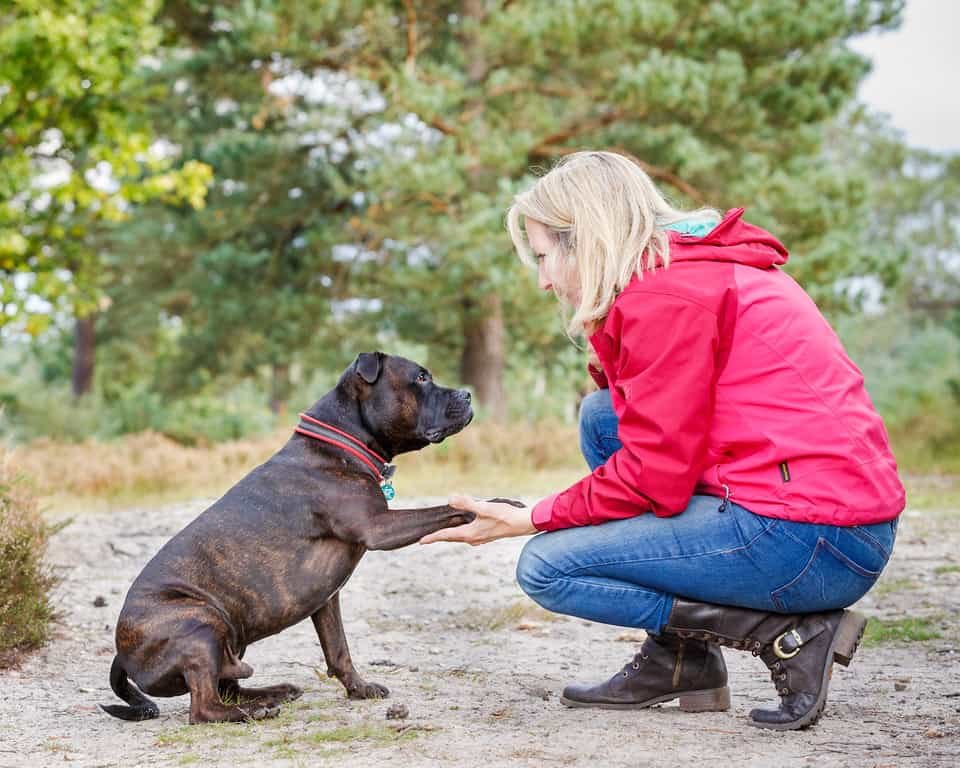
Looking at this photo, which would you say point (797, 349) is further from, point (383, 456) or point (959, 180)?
point (959, 180)

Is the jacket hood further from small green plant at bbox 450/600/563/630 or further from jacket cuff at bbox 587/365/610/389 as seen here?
small green plant at bbox 450/600/563/630

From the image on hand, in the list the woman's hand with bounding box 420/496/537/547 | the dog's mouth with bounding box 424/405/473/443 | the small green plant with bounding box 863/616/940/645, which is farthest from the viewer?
the small green plant with bounding box 863/616/940/645

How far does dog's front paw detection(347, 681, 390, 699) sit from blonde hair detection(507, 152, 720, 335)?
163 centimetres

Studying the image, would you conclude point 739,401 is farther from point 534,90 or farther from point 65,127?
point 534,90

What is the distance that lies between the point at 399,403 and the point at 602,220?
1.30 m

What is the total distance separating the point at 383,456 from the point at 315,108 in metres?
13.8

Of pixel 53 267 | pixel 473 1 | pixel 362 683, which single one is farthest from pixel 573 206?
pixel 473 1

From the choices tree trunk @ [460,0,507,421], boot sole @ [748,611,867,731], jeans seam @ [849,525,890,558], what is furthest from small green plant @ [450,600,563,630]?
tree trunk @ [460,0,507,421]

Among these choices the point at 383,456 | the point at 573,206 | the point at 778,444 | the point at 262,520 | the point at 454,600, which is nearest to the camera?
the point at 778,444

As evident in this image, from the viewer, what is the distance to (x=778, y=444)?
3359 millimetres

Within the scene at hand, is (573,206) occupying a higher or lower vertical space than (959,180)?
lower

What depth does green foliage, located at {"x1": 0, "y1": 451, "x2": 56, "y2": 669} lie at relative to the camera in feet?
16.4

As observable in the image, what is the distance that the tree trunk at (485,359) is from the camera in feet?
57.3

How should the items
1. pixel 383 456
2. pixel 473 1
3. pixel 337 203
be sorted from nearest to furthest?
pixel 383 456 < pixel 473 1 < pixel 337 203
